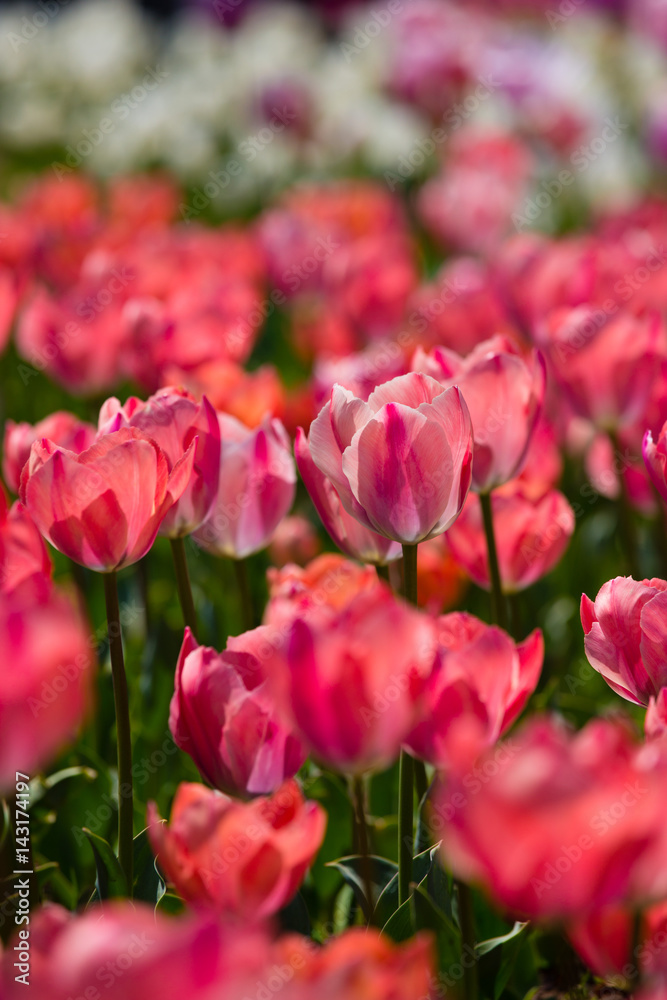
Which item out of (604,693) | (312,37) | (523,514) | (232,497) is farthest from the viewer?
(312,37)

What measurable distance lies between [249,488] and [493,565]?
31 centimetres

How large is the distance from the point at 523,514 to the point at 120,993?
96cm

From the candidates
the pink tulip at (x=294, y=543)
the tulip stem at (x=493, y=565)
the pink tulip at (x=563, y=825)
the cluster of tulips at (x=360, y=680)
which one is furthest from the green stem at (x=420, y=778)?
the pink tulip at (x=294, y=543)

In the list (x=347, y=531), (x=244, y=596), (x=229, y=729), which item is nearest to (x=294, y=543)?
(x=244, y=596)

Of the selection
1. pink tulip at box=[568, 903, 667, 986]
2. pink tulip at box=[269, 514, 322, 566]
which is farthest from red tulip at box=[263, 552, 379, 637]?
pink tulip at box=[269, 514, 322, 566]

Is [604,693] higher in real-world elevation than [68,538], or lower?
lower

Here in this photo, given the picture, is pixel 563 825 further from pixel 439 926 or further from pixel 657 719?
pixel 439 926

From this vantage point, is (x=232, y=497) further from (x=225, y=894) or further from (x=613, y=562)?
(x=613, y=562)

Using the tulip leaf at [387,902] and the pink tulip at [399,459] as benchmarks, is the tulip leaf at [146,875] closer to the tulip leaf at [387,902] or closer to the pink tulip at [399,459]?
the tulip leaf at [387,902]

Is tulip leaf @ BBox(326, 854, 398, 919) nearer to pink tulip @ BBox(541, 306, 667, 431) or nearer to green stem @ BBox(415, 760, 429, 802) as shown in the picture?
green stem @ BBox(415, 760, 429, 802)

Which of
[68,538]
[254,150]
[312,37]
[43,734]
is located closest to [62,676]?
[43,734]

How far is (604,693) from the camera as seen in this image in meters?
1.75

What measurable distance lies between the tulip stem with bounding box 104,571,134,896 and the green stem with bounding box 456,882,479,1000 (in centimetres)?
32

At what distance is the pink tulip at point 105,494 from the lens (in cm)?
97
